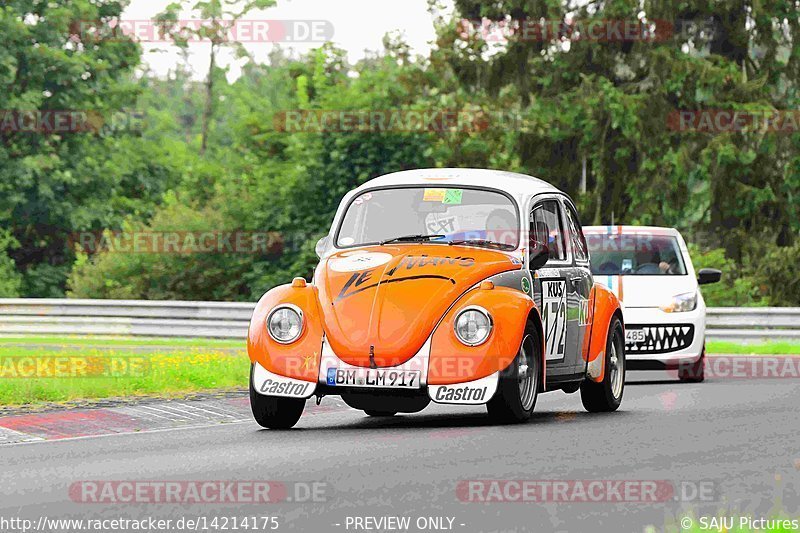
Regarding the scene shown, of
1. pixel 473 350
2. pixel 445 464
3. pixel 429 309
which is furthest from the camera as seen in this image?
pixel 429 309

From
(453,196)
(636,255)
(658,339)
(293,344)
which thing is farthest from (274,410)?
(636,255)

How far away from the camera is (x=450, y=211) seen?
45.1 ft

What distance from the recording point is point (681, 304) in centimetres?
2009

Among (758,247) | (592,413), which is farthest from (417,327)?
(758,247)

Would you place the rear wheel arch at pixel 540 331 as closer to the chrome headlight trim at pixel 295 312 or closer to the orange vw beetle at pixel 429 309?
the orange vw beetle at pixel 429 309

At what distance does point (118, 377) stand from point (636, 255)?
22.7 feet

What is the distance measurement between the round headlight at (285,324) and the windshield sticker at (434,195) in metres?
1.74

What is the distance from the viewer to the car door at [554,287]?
13672mm

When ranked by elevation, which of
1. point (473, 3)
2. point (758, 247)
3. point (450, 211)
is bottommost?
point (758, 247)

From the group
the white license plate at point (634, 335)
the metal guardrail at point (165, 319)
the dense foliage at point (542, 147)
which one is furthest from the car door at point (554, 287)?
the dense foliage at point (542, 147)

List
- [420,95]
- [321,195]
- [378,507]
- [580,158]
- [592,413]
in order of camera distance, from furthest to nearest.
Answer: [420,95], [580,158], [321,195], [592,413], [378,507]

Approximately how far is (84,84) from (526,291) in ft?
122

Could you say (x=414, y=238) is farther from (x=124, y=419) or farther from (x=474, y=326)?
(x=124, y=419)

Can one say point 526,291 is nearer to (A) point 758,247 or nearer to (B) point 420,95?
(A) point 758,247
